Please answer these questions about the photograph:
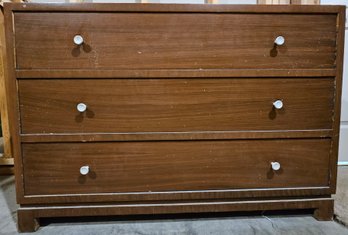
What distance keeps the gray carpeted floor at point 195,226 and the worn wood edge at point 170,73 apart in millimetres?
503

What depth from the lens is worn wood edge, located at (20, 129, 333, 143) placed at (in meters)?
0.92

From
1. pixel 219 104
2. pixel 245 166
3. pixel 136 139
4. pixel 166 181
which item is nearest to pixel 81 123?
pixel 136 139

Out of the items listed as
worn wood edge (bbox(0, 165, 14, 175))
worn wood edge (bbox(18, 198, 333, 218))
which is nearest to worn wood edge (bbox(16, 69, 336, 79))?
worn wood edge (bbox(18, 198, 333, 218))

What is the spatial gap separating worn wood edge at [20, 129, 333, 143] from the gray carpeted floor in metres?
0.31

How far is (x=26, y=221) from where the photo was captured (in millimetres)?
958

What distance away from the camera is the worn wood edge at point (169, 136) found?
0.92 meters

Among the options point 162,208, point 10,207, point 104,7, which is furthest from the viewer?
point 10,207

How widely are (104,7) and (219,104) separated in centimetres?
45

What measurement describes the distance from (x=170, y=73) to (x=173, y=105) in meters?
0.10

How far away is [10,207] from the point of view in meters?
1.14

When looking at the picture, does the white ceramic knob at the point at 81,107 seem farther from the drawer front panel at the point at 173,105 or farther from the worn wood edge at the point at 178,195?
the worn wood edge at the point at 178,195

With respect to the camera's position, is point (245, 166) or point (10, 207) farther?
point (10, 207)

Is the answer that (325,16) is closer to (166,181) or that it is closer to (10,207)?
(166,181)

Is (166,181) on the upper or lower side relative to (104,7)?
lower
